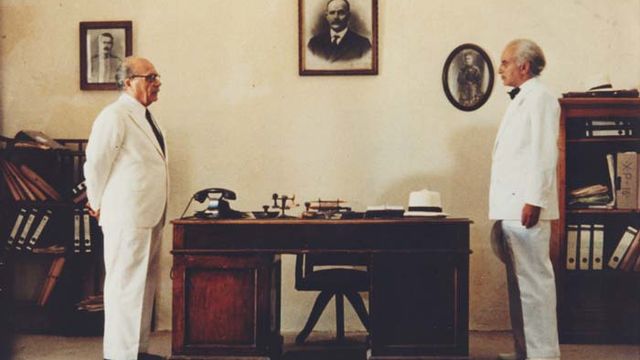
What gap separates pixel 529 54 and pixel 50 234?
3.39 meters

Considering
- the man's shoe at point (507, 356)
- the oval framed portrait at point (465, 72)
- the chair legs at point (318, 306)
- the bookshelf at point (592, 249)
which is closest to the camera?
the man's shoe at point (507, 356)

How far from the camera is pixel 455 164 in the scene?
4969 mm

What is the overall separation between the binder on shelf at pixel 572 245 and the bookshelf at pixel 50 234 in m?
3.13

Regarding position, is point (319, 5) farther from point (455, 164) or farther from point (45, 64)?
point (45, 64)

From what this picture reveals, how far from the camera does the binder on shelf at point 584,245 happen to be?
4.60 m

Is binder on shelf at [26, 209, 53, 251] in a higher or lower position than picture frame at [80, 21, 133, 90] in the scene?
lower

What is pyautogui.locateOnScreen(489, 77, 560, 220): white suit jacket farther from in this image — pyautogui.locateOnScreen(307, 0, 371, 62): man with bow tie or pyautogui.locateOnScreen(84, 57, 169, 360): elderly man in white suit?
pyautogui.locateOnScreen(84, 57, 169, 360): elderly man in white suit

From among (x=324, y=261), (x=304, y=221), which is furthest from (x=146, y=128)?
(x=324, y=261)

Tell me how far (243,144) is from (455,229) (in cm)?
185

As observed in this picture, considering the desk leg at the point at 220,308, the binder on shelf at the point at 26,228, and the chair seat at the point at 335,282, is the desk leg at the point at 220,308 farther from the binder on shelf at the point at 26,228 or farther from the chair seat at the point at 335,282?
the binder on shelf at the point at 26,228

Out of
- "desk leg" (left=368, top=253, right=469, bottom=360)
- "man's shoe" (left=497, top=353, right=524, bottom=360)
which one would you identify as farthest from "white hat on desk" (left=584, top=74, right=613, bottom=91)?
"man's shoe" (left=497, top=353, right=524, bottom=360)

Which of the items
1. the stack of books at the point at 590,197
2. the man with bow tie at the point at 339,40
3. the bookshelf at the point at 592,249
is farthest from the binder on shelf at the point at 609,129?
the man with bow tie at the point at 339,40

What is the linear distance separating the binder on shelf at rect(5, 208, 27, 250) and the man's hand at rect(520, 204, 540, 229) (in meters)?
3.26

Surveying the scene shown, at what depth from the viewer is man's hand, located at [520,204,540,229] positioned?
3641mm
